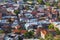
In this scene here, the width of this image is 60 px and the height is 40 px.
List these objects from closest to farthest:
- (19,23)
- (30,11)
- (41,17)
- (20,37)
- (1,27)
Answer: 1. (20,37)
2. (1,27)
3. (19,23)
4. (41,17)
5. (30,11)

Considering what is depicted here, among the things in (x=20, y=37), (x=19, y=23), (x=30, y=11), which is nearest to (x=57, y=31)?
(x=20, y=37)

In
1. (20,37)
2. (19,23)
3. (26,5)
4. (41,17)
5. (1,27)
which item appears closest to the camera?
(20,37)

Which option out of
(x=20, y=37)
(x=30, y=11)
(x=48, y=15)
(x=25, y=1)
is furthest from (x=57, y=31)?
(x=25, y=1)

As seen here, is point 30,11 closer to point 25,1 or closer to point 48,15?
point 48,15

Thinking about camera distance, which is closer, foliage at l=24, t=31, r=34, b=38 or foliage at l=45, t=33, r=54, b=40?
foliage at l=45, t=33, r=54, b=40

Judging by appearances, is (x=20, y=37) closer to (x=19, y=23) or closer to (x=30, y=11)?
(x=19, y=23)

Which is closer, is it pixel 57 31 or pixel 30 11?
pixel 57 31

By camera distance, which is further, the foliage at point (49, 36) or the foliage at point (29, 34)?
the foliage at point (29, 34)

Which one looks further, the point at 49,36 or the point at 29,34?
the point at 29,34

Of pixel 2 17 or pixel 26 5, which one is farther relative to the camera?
pixel 26 5
